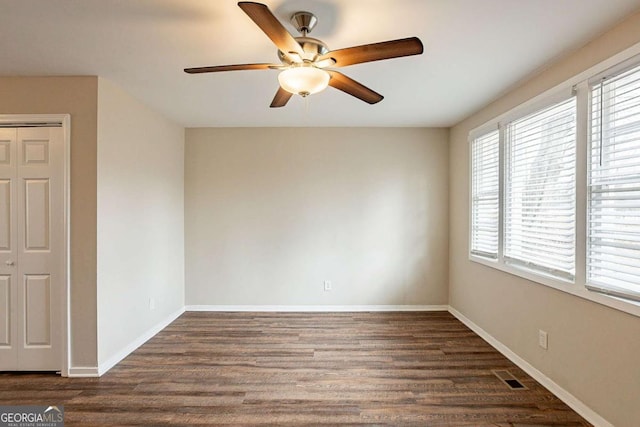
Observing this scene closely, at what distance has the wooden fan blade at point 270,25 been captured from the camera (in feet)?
4.60

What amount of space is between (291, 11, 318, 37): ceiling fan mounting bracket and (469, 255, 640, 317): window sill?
2373 millimetres

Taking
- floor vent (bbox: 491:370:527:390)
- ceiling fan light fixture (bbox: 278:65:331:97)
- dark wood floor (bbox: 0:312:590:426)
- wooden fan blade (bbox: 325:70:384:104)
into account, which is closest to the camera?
ceiling fan light fixture (bbox: 278:65:331:97)

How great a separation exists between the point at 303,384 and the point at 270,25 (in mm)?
2442

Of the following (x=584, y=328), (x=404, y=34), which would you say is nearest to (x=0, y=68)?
(x=404, y=34)

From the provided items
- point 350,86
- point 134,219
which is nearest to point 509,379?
point 350,86

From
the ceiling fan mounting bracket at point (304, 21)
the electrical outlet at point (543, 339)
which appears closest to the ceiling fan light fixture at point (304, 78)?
the ceiling fan mounting bracket at point (304, 21)

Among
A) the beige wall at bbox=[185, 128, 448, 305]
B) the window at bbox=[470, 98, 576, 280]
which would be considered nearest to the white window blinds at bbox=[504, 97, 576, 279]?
the window at bbox=[470, 98, 576, 280]

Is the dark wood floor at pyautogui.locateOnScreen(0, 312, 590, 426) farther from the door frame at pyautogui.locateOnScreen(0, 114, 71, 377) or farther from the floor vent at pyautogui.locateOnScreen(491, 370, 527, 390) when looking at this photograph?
the door frame at pyautogui.locateOnScreen(0, 114, 71, 377)

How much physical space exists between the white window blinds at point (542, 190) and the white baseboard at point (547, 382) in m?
0.81

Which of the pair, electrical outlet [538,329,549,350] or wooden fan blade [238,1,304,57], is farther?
electrical outlet [538,329,549,350]

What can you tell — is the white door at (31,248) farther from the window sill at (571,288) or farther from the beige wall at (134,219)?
A: the window sill at (571,288)

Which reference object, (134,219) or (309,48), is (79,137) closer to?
(134,219)

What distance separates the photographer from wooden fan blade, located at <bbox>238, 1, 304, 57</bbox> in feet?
4.60

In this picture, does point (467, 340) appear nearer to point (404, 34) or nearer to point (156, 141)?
point (404, 34)
